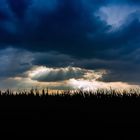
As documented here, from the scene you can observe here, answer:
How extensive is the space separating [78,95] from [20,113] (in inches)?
127

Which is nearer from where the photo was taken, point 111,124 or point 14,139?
point 14,139

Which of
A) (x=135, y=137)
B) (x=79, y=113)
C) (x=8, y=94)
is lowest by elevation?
(x=135, y=137)

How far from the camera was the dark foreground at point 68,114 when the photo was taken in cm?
968

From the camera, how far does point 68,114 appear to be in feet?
34.6

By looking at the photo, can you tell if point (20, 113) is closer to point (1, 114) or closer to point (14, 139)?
point (1, 114)

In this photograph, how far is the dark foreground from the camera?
9680 millimetres

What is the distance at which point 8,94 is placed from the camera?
13.9 m

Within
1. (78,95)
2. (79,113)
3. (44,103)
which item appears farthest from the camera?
(78,95)

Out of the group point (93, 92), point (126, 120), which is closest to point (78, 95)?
point (93, 92)

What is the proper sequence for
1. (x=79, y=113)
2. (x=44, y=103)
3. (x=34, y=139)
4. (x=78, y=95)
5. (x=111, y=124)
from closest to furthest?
1. (x=34, y=139)
2. (x=111, y=124)
3. (x=79, y=113)
4. (x=44, y=103)
5. (x=78, y=95)

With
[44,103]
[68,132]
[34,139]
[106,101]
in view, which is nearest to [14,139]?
[34,139]

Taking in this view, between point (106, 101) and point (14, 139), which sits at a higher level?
point (106, 101)

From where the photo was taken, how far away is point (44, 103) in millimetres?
12180

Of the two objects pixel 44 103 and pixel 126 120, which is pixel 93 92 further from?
pixel 126 120
